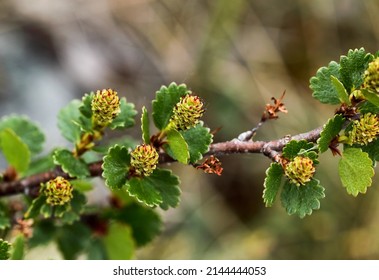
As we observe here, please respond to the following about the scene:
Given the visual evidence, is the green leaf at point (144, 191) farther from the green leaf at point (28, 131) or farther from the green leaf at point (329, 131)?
the green leaf at point (28, 131)

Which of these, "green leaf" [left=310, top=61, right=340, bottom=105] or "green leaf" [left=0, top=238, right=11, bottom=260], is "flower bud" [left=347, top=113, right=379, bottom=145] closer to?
"green leaf" [left=310, top=61, right=340, bottom=105]

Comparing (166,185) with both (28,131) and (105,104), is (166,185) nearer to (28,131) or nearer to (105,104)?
(105,104)

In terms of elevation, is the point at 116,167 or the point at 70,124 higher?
the point at 70,124

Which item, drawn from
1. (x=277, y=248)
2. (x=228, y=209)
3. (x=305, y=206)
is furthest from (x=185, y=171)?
(x=305, y=206)

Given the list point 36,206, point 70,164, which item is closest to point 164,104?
point 70,164

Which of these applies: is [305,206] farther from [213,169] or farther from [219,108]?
[219,108]

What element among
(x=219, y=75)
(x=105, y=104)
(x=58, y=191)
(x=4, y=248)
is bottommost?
(x=4, y=248)
